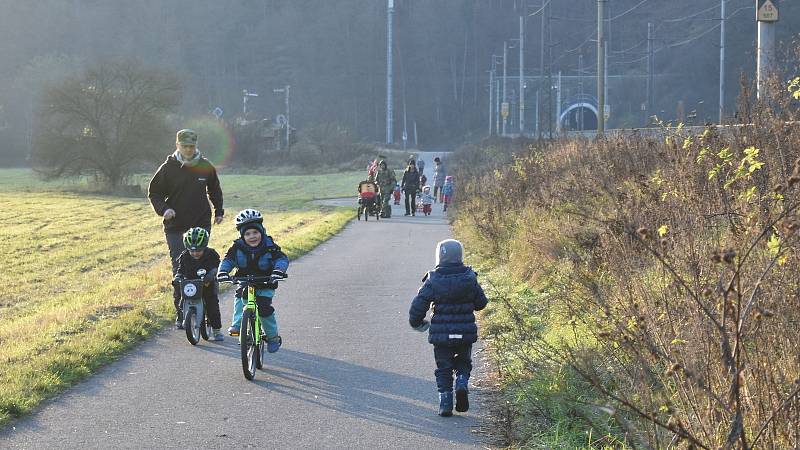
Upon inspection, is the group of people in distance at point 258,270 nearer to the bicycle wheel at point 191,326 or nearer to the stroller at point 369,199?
the bicycle wheel at point 191,326

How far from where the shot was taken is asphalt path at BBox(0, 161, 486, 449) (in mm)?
7062

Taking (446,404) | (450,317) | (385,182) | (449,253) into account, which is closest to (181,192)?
(449,253)

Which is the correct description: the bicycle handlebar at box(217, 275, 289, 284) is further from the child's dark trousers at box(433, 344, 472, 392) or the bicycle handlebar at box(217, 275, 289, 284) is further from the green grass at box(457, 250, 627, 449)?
the child's dark trousers at box(433, 344, 472, 392)

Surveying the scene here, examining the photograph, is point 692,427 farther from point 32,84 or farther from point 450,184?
point 32,84

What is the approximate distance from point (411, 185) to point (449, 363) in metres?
25.4

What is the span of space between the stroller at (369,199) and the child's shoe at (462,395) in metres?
23.5

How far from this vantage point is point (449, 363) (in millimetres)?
7762

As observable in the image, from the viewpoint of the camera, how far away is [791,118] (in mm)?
9680

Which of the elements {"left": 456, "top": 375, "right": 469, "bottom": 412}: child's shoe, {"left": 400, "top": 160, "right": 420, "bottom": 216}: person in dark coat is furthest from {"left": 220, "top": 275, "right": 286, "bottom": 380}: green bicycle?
{"left": 400, "top": 160, "right": 420, "bottom": 216}: person in dark coat

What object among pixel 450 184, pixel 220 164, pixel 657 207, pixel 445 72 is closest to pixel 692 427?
pixel 657 207

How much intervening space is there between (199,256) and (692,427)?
259 inches

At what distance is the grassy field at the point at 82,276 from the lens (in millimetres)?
9492

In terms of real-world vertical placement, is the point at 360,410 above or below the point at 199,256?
below

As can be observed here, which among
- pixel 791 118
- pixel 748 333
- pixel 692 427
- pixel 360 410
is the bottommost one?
pixel 360 410
